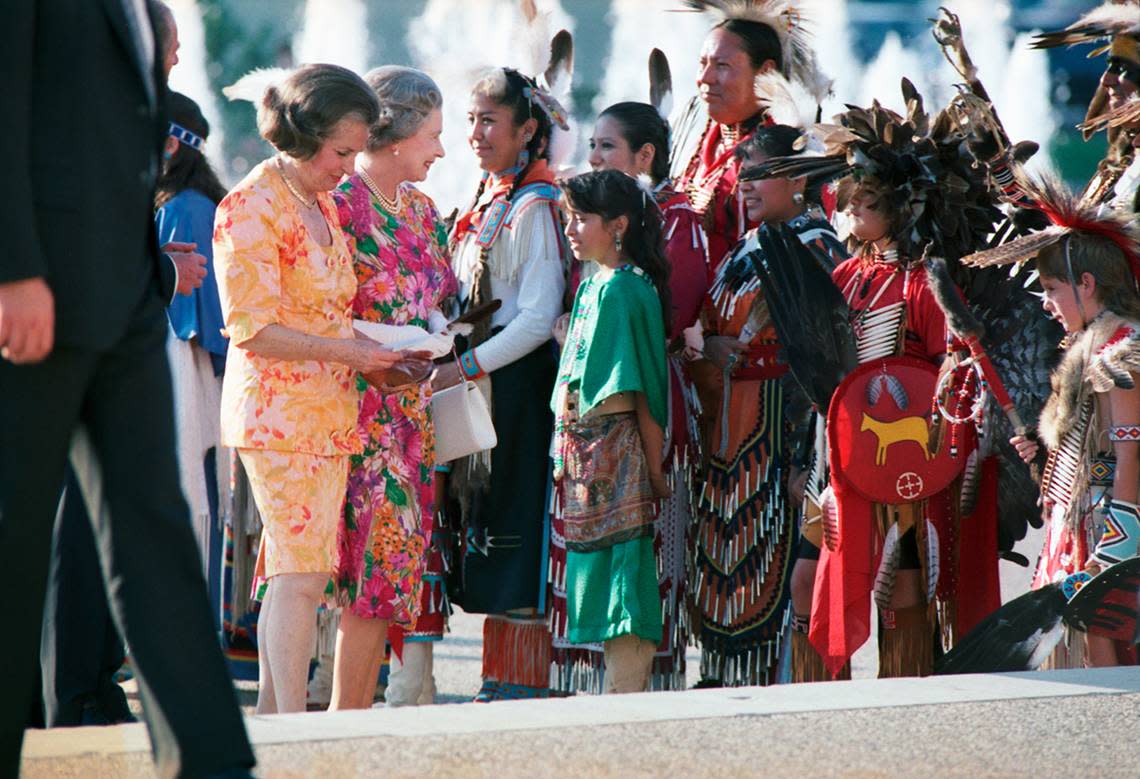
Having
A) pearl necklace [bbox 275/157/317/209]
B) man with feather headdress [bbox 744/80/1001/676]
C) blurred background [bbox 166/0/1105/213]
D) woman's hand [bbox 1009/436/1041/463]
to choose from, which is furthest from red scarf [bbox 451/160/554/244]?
blurred background [bbox 166/0/1105/213]

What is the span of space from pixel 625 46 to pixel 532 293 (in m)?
12.2

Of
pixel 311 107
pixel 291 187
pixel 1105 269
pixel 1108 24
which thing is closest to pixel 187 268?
pixel 291 187

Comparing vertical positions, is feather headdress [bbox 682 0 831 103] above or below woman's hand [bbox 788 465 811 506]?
above

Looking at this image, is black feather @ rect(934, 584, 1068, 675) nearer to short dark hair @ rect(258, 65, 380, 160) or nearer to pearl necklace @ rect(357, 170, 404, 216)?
pearl necklace @ rect(357, 170, 404, 216)

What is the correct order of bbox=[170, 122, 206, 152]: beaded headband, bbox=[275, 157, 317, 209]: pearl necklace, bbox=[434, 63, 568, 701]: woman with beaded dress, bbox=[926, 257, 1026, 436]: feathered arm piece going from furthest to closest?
1. bbox=[170, 122, 206, 152]: beaded headband
2. bbox=[434, 63, 568, 701]: woman with beaded dress
3. bbox=[926, 257, 1026, 436]: feathered arm piece
4. bbox=[275, 157, 317, 209]: pearl necklace

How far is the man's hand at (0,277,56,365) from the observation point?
7.58ft

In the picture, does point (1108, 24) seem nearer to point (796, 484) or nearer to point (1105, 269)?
point (1105, 269)

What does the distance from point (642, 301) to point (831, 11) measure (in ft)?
34.9

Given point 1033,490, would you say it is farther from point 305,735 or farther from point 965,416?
point 305,735

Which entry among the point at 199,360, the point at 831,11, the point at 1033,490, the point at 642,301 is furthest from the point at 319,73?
the point at 831,11

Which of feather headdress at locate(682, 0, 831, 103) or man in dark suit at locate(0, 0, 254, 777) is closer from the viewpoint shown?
man in dark suit at locate(0, 0, 254, 777)

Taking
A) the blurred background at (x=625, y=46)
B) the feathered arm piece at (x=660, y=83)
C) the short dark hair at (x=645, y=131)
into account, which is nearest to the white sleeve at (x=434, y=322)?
the short dark hair at (x=645, y=131)

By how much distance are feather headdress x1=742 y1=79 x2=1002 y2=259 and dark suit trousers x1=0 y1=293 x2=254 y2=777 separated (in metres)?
2.95

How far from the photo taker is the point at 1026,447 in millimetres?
4695
